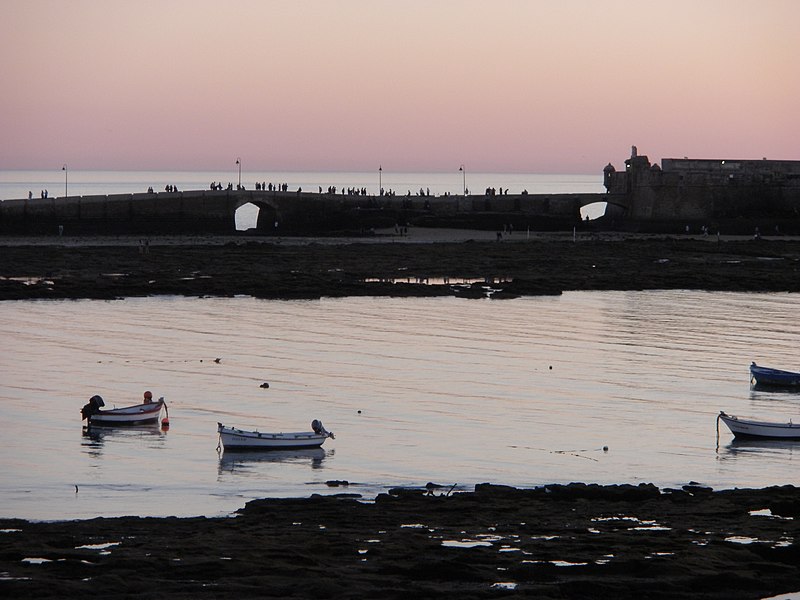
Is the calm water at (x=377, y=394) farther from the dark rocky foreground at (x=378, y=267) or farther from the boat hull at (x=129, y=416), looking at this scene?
the dark rocky foreground at (x=378, y=267)

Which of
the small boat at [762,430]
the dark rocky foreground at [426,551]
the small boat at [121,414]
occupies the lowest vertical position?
the dark rocky foreground at [426,551]

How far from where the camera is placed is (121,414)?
2584 centimetres

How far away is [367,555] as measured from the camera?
15898 mm

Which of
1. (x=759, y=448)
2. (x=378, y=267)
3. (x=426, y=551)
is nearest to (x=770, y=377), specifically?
(x=759, y=448)

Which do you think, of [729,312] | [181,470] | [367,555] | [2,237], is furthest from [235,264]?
[367,555]

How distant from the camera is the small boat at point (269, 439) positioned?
2344cm

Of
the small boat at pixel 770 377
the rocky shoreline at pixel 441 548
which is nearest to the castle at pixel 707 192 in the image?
the small boat at pixel 770 377

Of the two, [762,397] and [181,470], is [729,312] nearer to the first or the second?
[762,397]

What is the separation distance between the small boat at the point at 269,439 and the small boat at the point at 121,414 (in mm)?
2670

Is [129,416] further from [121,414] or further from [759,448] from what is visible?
[759,448]

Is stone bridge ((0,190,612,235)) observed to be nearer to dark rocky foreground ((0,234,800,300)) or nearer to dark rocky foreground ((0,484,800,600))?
dark rocky foreground ((0,234,800,300))

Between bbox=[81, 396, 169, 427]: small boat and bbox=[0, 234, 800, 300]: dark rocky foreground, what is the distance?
24.1m

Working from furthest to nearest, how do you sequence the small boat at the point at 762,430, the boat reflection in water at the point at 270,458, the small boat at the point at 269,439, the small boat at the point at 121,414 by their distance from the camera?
the small boat at the point at 121,414, the small boat at the point at 762,430, the small boat at the point at 269,439, the boat reflection in water at the point at 270,458

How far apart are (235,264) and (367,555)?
151 ft
